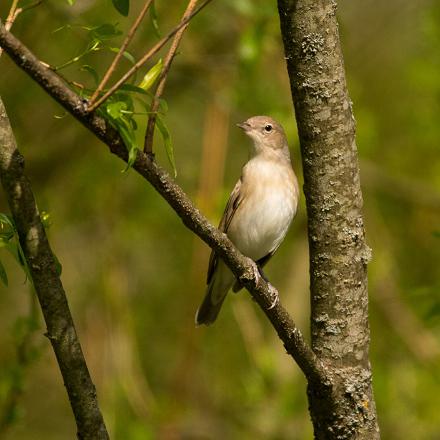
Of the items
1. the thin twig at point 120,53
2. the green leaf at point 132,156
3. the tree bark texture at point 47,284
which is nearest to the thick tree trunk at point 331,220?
the thin twig at point 120,53

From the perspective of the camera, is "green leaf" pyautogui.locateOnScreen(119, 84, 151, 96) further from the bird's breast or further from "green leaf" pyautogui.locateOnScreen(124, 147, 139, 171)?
the bird's breast

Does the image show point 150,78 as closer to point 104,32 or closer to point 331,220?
point 104,32

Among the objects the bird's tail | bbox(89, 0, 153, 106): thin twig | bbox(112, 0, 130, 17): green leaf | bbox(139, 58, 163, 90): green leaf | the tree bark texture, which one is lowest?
the tree bark texture

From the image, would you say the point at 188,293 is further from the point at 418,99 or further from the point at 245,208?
the point at 418,99

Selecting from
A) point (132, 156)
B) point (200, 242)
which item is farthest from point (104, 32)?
point (200, 242)

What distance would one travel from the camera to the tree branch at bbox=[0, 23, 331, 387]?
231 centimetres

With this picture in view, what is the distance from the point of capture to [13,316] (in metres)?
8.16

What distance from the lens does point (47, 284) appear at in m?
2.63

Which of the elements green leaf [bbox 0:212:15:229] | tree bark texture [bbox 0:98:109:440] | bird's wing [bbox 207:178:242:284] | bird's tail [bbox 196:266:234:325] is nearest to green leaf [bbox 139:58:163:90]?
tree bark texture [bbox 0:98:109:440]

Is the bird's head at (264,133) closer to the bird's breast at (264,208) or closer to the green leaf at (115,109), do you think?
the bird's breast at (264,208)

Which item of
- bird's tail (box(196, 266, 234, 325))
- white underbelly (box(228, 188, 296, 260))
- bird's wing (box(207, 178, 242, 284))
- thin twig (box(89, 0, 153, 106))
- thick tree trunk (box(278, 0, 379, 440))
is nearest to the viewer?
thin twig (box(89, 0, 153, 106))

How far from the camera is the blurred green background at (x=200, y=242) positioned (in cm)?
662

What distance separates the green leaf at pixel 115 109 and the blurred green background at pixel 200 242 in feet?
9.57

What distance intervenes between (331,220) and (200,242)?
4.40m
